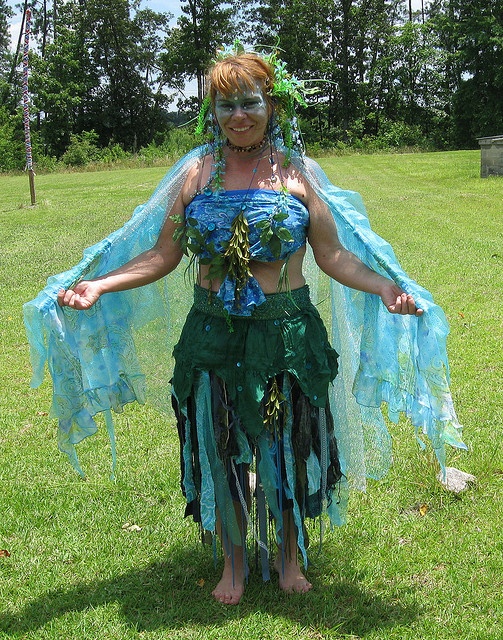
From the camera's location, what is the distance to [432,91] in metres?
38.4

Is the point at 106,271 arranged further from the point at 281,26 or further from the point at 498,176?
the point at 281,26

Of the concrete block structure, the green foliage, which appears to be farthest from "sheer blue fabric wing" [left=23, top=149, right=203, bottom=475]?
the green foliage

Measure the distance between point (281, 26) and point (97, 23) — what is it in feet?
32.5

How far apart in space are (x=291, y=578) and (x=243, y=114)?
1.81m

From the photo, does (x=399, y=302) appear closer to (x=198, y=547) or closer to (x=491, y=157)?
(x=198, y=547)

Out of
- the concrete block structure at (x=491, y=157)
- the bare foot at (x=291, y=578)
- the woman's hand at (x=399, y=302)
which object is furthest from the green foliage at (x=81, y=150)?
Answer: the woman's hand at (x=399, y=302)

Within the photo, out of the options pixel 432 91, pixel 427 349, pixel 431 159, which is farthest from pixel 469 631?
pixel 432 91

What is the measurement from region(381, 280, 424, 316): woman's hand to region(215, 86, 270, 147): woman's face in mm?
714

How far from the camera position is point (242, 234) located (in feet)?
8.43

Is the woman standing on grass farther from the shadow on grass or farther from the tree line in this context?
the tree line

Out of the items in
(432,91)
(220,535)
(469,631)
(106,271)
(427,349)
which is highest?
(432,91)

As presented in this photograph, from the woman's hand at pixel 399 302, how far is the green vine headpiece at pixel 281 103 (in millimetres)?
585

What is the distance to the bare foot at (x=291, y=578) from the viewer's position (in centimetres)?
304

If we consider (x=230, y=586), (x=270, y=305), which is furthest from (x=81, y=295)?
(x=230, y=586)
